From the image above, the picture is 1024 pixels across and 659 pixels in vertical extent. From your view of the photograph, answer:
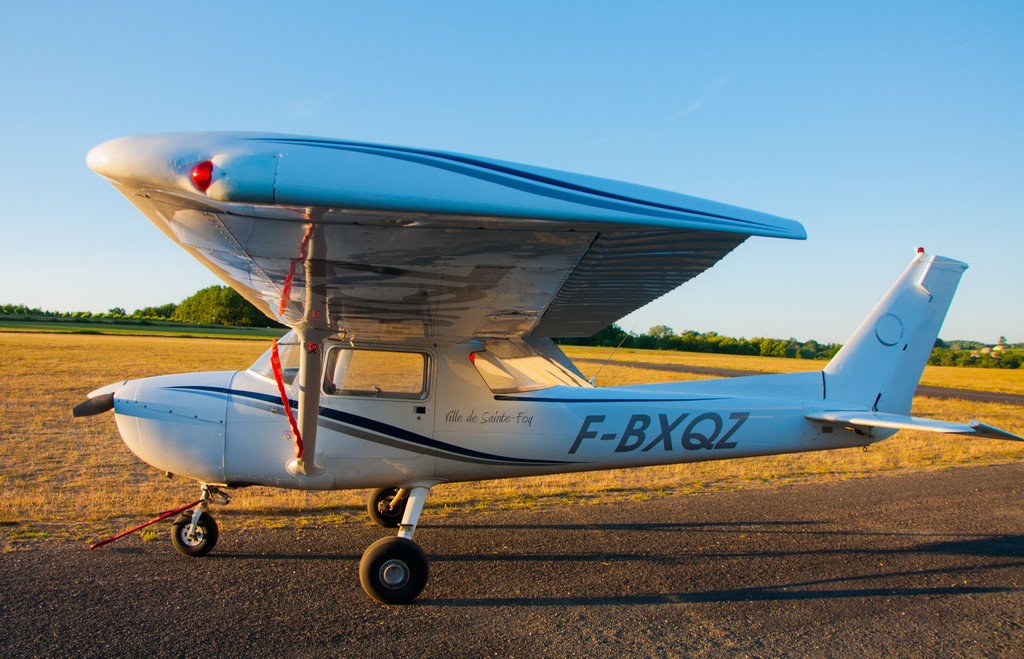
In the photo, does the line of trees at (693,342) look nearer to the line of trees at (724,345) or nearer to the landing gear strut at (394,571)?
the line of trees at (724,345)

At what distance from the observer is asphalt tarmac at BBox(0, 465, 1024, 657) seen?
12.5 ft

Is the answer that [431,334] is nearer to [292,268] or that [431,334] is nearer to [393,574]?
[393,574]

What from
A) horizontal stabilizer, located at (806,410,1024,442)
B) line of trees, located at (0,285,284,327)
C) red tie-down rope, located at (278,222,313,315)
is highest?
red tie-down rope, located at (278,222,313,315)

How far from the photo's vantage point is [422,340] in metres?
5.22

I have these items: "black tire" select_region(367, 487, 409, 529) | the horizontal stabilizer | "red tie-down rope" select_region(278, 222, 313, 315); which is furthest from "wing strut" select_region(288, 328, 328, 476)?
the horizontal stabilizer

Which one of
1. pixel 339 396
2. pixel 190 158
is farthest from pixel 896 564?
pixel 190 158

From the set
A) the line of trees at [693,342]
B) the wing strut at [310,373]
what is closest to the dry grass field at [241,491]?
the wing strut at [310,373]

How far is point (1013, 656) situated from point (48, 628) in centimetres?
558

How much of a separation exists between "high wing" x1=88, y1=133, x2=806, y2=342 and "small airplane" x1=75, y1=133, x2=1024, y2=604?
0.01 metres

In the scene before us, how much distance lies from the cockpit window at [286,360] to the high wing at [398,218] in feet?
5.20

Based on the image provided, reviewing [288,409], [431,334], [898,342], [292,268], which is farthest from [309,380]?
[898,342]

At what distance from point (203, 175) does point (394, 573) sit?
3057 mm

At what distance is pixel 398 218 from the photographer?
101 inches

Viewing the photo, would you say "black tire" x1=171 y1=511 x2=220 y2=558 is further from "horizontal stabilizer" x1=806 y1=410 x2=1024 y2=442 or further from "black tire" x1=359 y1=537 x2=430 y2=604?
"horizontal stabilizer" x1=806 y1=410 x2=1024 y2=442
